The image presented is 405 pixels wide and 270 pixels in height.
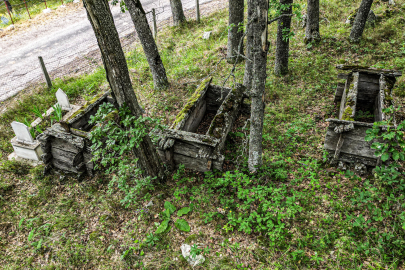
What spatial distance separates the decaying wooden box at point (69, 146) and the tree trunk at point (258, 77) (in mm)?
3442

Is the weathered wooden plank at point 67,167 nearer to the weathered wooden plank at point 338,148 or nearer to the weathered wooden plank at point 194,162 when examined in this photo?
the weathered wooden plank at point 194,162

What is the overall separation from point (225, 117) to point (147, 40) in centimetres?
361

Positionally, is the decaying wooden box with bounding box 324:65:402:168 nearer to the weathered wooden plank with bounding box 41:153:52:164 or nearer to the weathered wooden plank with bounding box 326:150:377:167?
the weathered wooden plank with bounding box 326:150:377:167

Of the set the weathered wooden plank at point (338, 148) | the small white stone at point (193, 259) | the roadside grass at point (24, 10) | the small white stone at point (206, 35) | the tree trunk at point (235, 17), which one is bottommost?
the small white stone at point (193, 259)

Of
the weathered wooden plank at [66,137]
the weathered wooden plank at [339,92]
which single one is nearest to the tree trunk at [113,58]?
the weathered wooden plank at [66,137]

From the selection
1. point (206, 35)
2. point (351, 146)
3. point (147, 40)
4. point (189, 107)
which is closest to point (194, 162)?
point (189, 107)

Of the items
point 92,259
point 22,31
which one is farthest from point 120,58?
point 22,31

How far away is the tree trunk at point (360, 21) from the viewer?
25.9 ft

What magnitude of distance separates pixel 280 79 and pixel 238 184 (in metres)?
4.55

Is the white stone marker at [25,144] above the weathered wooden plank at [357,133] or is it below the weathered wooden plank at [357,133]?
above

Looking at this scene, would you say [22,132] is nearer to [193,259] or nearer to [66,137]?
[66,137]

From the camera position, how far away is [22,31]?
531 inches

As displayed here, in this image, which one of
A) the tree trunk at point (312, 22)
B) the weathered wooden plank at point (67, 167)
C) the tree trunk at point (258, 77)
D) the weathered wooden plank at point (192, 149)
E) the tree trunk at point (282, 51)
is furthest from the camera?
the tree trunk at point (312, 22)

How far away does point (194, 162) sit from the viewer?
16.9 feet
